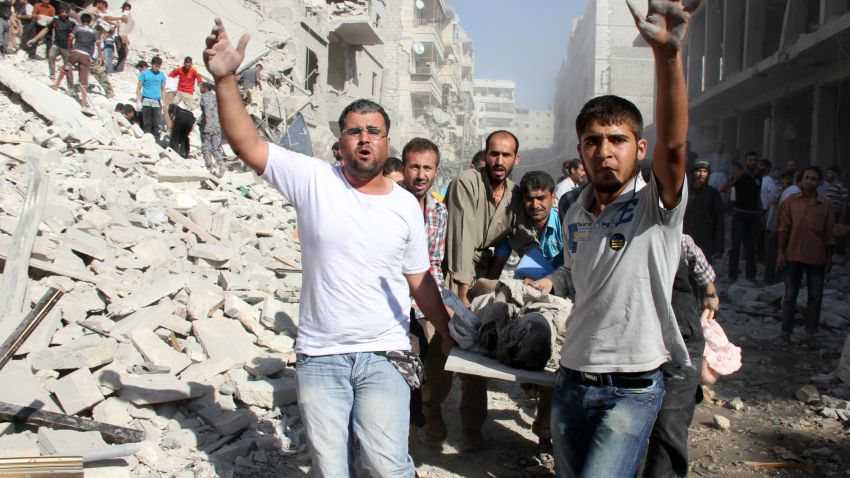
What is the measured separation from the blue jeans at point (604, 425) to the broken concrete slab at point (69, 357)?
131 inches

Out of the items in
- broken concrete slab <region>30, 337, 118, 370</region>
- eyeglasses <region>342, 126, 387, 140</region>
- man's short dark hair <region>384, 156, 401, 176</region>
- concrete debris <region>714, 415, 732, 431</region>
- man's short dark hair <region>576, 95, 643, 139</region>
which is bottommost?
concrete debris <region>714, 415, 732, 431</region>

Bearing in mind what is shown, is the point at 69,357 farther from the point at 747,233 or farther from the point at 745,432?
the point at 747,233

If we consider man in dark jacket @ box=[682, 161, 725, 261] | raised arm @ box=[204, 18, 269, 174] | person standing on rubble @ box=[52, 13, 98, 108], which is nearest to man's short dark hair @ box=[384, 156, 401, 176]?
raised arm @ box=[204, 18, 269, 174]

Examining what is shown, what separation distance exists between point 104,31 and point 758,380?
1592 cm

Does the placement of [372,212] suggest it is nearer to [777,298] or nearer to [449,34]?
[777,298]

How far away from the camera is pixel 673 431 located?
2.84 metres

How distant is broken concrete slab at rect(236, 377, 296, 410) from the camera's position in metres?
4.53

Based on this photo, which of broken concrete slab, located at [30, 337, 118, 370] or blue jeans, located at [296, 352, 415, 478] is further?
broken concrete slab, located at [30, 337, 118, 370]

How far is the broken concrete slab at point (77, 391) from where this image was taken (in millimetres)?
3883

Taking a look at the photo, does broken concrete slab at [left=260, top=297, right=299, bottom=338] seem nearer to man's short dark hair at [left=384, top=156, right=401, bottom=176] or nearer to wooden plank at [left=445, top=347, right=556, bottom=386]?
man's short dark hair at [left=384, top=156, right=401, bottom=176]

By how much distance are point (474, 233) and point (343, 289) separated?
177cm

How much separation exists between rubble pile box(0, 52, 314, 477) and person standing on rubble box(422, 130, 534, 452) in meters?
1.05

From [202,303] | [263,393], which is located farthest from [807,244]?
[202,303]

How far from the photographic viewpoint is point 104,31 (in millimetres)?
15875
